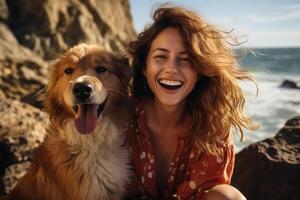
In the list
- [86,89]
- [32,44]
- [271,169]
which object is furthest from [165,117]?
[32,44]

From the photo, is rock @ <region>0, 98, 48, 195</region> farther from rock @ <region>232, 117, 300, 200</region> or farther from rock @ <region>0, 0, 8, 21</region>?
rock @ <region>0, 0, 8, 21</region>

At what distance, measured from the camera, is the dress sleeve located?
349 centimetres

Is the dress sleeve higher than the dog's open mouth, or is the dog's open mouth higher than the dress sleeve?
the dog's open mouth

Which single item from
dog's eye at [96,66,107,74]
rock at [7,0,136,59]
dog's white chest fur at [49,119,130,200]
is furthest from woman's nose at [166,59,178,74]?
rock at [7,0,136,59]

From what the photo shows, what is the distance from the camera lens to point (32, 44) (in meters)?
14.1

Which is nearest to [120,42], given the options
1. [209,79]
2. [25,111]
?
[25,111]

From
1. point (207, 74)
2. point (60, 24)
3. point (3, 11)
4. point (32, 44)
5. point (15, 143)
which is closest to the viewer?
point (207, 74)

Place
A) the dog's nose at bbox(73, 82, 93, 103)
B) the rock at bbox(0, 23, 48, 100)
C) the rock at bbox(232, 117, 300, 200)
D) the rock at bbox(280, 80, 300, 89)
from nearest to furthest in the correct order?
the dog's nose at bbox(73, 82, 93, 103) → the rock at bbox(232, 117, 300, 200) → the rock at bbox(0, 23, 48, 100) → the rock at bbox(280, 80, 300, 89)

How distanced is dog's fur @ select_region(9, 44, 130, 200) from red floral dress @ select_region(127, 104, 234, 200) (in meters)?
0.12

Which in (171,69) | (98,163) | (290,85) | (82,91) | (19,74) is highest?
(19,74)

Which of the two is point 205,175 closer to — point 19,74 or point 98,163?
point 98,163

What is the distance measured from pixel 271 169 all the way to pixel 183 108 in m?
1.00

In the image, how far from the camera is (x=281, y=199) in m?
4.02

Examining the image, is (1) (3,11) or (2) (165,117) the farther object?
(1) (3,11)
